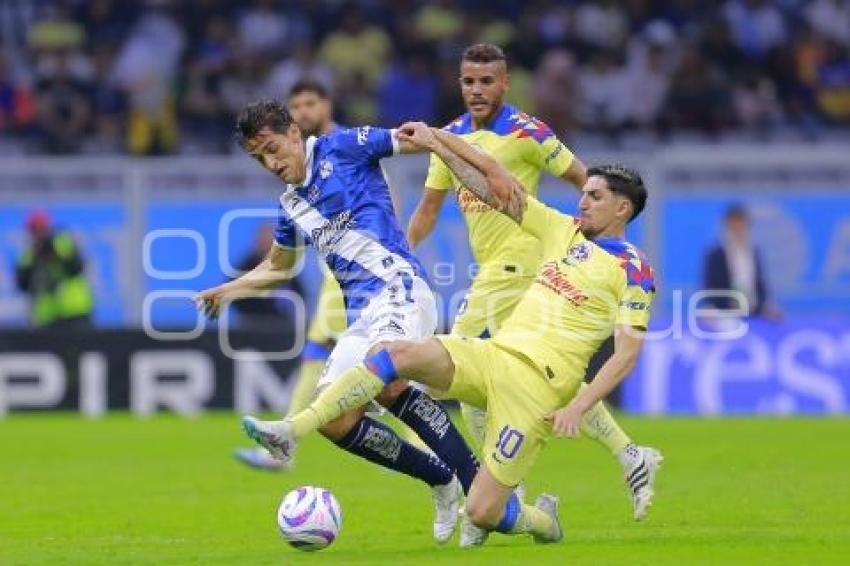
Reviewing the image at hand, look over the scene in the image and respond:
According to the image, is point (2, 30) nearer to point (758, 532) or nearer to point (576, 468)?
point (576, 468)

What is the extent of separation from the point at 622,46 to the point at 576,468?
32.9 ft

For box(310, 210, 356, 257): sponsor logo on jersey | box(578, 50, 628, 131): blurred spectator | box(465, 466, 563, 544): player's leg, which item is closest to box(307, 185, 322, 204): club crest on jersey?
box(310, 210, 356, 257): sponsor logo on jersey

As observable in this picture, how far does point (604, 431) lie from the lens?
10086 mm

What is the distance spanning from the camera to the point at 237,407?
1931 cm

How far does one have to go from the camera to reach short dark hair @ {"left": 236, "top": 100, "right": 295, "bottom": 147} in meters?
9.14

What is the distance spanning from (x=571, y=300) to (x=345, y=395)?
4.17 feet

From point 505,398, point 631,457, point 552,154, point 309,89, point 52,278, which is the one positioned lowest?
point 52,278

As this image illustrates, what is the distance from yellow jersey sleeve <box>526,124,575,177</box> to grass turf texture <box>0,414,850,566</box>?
1858 millimetres

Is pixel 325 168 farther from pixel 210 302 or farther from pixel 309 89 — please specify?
pixel 309 89

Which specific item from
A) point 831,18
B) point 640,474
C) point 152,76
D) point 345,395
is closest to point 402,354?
point 345,395

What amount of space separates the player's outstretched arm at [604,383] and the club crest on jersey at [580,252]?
42 centimetres

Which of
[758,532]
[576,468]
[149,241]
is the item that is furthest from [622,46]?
[758,532]

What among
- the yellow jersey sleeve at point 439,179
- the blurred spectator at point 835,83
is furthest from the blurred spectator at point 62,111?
the yellow jersey sleeve at point 439,179

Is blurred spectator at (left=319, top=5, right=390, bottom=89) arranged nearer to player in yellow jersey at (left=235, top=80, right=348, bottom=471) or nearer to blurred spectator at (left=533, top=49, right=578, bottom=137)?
blurred spectator at (left=533, top=49, right=578, bottom=137)
